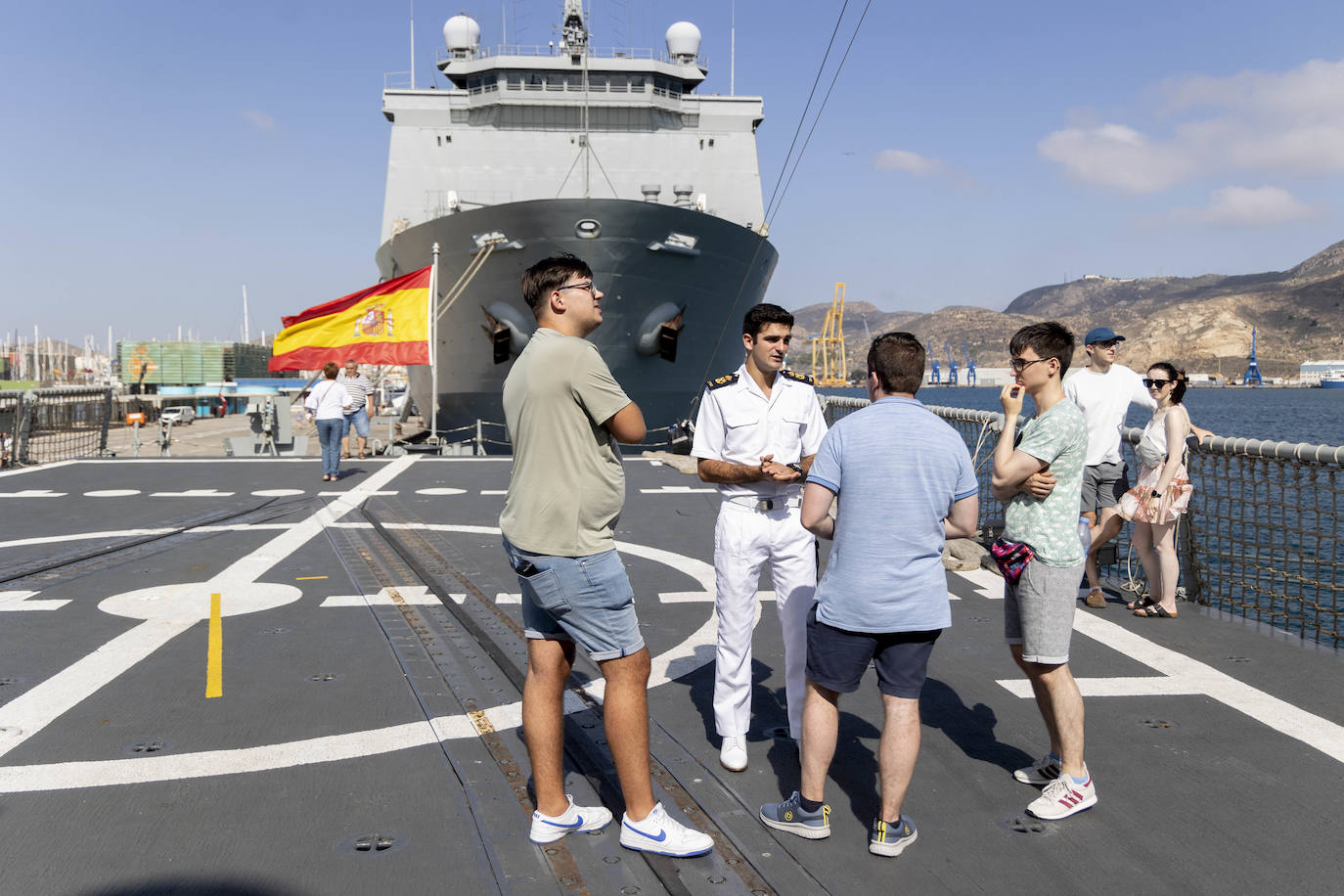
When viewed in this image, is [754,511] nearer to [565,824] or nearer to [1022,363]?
[1022,363]

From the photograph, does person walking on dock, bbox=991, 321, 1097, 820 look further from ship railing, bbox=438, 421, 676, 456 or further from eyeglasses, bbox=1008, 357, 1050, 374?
ship railing, bbox=438, 421, 676, 456

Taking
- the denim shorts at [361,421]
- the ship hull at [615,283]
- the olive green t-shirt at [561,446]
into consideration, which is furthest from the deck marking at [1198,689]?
the ship hull at [615,283]

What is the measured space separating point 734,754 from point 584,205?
60.0ft

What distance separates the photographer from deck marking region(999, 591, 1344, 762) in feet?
13.7

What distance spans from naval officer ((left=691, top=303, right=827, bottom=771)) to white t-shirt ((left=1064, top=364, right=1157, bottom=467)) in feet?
10.2

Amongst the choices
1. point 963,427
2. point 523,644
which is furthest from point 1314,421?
point 523,644

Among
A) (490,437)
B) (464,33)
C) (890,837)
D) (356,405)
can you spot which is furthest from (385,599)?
(464,33)

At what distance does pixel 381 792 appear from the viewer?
3490 mm

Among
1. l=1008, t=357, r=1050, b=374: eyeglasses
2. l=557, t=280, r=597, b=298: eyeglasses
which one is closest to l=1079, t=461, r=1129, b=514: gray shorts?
l=1008, t=357, r=1050, b=374: eyeglasses

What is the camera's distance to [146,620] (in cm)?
587

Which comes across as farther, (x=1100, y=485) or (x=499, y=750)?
(x=1100, y=485)

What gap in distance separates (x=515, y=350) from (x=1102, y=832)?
19829 mm

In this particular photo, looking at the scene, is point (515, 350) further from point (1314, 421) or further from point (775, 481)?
point (1314, 421)

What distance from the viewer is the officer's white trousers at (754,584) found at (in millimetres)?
3885
